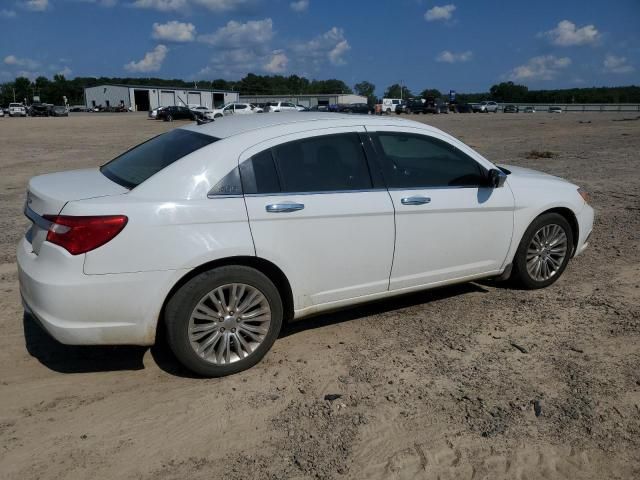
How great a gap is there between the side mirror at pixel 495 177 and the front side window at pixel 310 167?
1.18 metres

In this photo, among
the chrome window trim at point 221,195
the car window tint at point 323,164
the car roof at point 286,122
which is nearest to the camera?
the chrome window trim at point 221,195

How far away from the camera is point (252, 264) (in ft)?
12.4

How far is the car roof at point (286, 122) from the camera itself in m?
4.07

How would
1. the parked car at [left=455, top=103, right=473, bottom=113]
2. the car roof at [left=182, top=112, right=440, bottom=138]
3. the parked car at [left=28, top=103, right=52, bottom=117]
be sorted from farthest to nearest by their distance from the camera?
the parked car at [left=455, top=103, right=473, bottom=113]
the parked car at [left=28, top=103, right=52, bottom=117]
the car roof at [left=182, top=112, right=440, bottom=138]

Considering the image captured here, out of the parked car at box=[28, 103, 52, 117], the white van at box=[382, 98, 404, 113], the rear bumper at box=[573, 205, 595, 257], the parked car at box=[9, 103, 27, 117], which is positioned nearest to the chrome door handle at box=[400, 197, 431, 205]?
the rear bumper at box=[573, 205, 595, 257]

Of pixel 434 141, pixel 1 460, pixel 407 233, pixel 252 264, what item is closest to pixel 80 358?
pixel 1 460

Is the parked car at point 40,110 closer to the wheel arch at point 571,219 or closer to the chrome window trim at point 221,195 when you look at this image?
the wheel arch at point 571,219

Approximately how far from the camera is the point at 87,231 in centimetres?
330

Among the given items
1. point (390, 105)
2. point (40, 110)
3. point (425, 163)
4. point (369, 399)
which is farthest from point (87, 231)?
point (40, 110)

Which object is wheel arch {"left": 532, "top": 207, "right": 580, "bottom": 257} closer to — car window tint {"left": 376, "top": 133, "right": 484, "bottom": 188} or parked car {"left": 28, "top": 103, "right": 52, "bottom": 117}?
car window tint {"left": 376, "top": 133, "right": 484, "bottom": 188}

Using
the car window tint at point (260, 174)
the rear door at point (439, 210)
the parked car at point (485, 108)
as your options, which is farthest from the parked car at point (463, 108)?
the car window tint at point (260, 174)

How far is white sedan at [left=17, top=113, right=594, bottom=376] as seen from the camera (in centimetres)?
338

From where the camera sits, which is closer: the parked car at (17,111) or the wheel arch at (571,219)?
the wheel arch at (571,219)

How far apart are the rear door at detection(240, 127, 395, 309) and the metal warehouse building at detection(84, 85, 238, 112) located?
100204 mm
